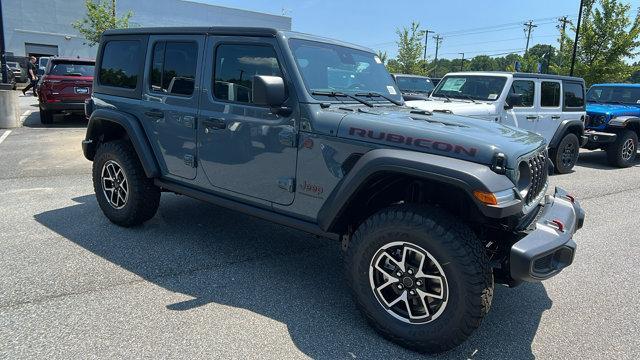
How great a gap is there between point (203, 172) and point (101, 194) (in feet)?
4.90

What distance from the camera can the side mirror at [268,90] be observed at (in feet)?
9.91

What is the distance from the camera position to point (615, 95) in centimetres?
1138

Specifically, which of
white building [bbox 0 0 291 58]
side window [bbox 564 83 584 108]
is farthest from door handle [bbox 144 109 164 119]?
white building [bbox 0 0 291 58]

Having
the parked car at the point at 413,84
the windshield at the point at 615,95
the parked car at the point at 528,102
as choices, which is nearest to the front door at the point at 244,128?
the parked car at the point at 528,102

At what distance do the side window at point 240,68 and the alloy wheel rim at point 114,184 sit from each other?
1492mm

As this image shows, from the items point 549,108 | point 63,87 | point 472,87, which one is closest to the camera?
point 472,87

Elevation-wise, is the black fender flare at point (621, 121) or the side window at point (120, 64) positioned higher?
the side window at point (120, 64)

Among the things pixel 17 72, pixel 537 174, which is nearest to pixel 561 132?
pixel 537 174

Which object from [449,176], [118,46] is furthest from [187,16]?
[449,176]

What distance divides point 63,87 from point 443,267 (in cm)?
1124

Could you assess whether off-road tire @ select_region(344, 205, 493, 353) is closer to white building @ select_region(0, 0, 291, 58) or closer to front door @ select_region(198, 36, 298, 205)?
front door @ select_region(198, 36, 298, 205)

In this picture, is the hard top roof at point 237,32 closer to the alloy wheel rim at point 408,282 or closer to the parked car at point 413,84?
the alloy wheel rim at point 408,282

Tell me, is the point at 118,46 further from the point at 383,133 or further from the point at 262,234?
the point at 383,133

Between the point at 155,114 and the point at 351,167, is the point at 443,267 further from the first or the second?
the point at 155,114
